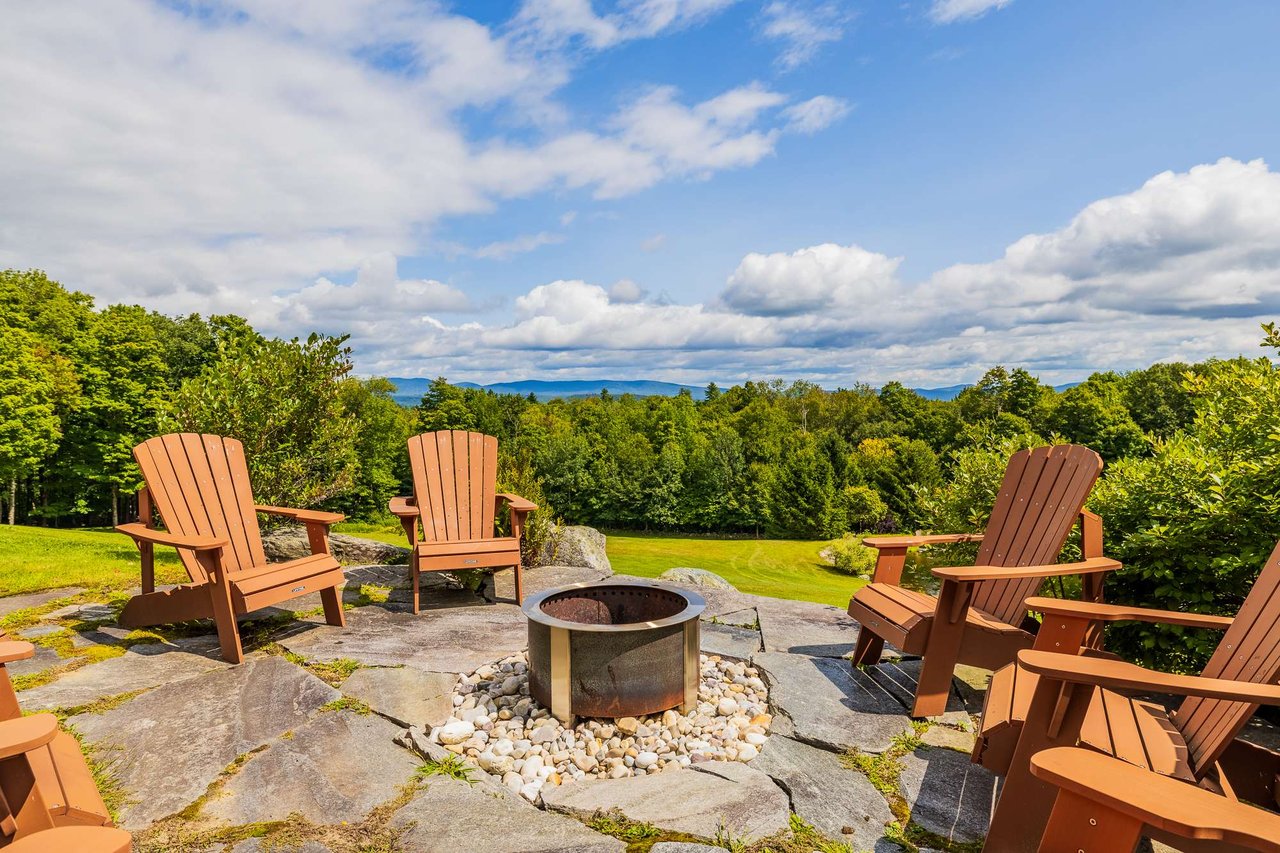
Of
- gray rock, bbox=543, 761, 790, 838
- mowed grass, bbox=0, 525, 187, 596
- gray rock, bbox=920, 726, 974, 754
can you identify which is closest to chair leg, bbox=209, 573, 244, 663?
gray rock, bbox=543, 761, 790, 838

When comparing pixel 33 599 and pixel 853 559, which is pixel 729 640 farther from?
pixel 853 559

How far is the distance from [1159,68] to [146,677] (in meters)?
7.64

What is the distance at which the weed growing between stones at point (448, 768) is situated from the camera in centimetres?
247

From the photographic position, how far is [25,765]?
140 cm

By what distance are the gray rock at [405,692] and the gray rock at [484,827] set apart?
2.12ft

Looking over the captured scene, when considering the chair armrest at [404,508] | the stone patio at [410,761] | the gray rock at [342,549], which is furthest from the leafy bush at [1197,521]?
the gray rock at [342,549]

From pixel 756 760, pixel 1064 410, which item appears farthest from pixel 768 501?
pixel 756 760

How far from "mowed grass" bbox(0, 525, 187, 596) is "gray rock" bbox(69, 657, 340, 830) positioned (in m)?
2.72

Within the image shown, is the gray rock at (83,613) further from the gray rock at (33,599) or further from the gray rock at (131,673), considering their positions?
the gray rock at (131,673)

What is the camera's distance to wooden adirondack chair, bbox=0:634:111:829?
4.53 feet

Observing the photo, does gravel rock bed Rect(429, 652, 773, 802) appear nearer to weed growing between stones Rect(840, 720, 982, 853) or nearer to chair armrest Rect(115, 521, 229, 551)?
weed growing between stones Rect(840, 720, 982, 853)

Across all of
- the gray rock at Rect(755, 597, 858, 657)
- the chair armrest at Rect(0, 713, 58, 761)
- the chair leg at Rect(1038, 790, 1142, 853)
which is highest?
the chair armrest at Rect(0, 713, 58, 761)

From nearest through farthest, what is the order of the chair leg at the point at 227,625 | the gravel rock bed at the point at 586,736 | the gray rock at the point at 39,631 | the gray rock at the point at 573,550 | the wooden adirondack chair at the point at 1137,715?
1. the wooden adirondack chair at the point at 1137,715
2. the gravel rock bed at the point at 586,736
3. the chair leg at the point at 227,625
4. the gray rock at the point at 39,631
5. the gray rock at the point at 573,550

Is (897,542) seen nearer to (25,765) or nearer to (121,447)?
(25,765)
